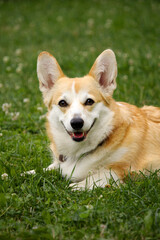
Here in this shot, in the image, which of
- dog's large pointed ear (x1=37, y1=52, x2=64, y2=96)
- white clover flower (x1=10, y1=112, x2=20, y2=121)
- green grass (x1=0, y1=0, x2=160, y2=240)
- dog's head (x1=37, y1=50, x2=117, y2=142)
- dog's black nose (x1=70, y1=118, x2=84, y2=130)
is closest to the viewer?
green grass (x1=0, y1=0, x2=160, y2=240)

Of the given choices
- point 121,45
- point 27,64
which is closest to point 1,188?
point 27,64

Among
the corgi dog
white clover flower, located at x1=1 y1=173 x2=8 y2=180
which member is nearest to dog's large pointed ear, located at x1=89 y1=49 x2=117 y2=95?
the corgi dog

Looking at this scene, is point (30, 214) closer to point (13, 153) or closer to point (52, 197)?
point (52, 197)

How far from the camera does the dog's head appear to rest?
9.75 ft

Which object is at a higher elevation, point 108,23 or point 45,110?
point 108,23

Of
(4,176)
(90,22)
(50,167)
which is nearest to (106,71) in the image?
(50,167)

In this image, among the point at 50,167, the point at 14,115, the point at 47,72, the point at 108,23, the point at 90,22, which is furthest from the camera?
the point at 90,22

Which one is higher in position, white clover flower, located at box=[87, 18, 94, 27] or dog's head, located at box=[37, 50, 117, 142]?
white clover flower, located at box=[87, 18, 94, 27]

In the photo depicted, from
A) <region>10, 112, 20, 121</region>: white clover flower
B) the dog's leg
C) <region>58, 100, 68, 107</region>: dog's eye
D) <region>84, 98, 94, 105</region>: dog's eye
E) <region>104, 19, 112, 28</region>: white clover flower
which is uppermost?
<region>104, 19, 112, 28</region>: white clover flower

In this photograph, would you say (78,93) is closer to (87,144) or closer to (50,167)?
(87,144)

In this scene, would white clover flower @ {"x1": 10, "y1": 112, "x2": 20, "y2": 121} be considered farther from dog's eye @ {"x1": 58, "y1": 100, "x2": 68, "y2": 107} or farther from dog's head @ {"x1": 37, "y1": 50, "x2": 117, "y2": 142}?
dog's eye @ {"x1": 58, "y1": 100, "x2": 68, "y2": 107}

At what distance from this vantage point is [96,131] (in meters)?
3.14

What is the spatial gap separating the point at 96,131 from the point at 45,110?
1977mm

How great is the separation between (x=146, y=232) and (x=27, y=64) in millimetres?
5591
